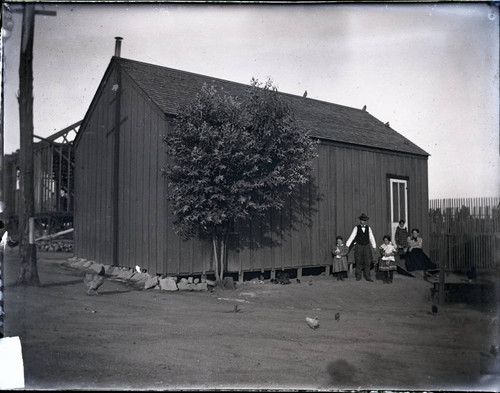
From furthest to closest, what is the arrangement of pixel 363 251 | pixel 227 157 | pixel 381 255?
pixel 381 255 → pixel 363 251 → pixel 227 157

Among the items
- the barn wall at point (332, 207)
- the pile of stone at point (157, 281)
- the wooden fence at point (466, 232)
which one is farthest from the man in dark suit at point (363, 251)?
the pile of stone at point (157, 281)

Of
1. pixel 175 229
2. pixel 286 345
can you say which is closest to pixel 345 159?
pixel 175 229

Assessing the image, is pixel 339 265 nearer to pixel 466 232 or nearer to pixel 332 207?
pixel 332 207

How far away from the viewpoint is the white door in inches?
619

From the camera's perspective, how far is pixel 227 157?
35.6ft

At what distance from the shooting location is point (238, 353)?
22.1 feet

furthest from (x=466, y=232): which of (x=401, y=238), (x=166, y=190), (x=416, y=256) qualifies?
(x=166, y=190)

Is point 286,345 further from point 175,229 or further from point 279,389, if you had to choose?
point 175,229

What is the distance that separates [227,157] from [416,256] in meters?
6.22

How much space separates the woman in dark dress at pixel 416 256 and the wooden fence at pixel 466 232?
26cm

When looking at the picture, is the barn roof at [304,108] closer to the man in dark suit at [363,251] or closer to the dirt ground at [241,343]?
the man in dark suit at [363,251]

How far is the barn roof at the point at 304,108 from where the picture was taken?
479 inches

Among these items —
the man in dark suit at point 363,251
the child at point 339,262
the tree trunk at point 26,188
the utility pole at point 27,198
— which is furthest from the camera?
the child at point 339,262

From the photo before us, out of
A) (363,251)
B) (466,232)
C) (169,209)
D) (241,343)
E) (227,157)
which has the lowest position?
(241,343)
